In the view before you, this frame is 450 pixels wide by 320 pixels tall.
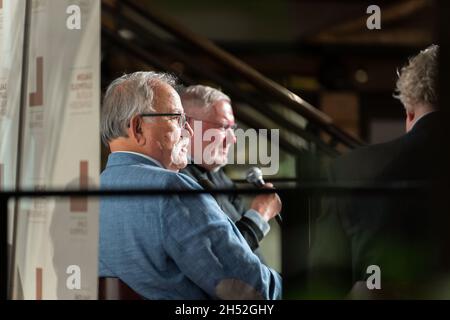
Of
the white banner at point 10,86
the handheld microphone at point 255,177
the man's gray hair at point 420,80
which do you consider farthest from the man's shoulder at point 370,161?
the white banner at point 10,86

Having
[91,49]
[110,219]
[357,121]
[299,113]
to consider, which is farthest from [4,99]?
[357,121]

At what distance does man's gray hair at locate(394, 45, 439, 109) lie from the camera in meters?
2.87

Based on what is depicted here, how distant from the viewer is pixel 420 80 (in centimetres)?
295

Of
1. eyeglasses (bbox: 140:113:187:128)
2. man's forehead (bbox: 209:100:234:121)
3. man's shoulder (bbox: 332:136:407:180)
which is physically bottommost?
man's shoulder (bbox: 332:136:407:180)

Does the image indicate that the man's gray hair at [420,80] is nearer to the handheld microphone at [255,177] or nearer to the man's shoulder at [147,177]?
the handheld microphone at [255,177]

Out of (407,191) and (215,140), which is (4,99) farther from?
(407,191)

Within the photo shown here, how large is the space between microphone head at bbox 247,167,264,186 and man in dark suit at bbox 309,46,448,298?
0.70 feet

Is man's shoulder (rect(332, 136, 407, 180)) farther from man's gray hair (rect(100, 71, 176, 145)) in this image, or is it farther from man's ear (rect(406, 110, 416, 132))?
man's gray hair (rect(100, 71, 176, 145))

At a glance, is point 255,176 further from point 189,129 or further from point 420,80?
point 420,80

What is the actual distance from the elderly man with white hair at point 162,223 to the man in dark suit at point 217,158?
27mm

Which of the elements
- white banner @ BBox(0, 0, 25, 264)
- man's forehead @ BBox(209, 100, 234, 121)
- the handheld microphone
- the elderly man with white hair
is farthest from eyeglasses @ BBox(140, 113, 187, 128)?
white banner @ BBox(0, 0, 25, 264)

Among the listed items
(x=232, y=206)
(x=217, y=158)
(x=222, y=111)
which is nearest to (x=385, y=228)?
(x=232, y=206)

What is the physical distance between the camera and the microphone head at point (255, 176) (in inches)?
120

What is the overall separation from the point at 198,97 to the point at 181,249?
504 millimetres
